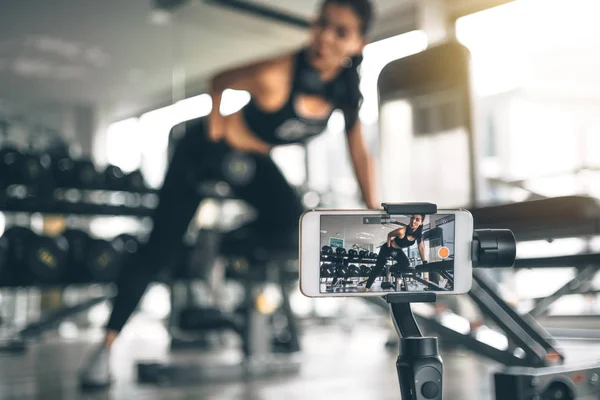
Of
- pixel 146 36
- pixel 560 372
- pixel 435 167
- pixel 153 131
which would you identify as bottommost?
pixel 560 372

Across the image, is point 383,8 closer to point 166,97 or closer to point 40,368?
point 166,97

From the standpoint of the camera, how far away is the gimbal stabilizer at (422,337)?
2.51ft

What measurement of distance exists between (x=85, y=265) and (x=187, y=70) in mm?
3227

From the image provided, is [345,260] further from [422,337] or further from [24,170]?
[24,170]

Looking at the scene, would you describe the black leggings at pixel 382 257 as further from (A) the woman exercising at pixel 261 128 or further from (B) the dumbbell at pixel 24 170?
(B) the dumbbell at pixel 24 170

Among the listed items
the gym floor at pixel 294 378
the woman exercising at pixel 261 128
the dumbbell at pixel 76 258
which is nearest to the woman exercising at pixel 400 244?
the gym floor at pixel 294 378

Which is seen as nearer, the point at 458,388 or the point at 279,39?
the point at 458,388

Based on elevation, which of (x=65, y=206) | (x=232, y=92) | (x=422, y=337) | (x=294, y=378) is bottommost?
(x=294, y=378)

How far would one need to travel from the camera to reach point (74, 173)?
3332 mm

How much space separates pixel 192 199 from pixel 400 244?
4.26 ft

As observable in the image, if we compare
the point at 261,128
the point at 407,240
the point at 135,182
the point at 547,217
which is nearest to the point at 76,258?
the point at 135,182

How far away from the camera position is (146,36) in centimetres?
533

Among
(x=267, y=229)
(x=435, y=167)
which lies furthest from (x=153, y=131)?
(x=435, y=167)

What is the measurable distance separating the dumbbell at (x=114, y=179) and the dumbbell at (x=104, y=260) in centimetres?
34
